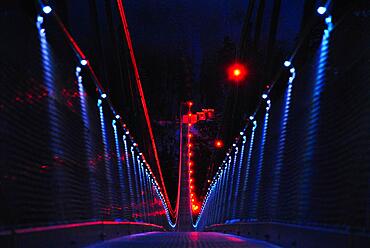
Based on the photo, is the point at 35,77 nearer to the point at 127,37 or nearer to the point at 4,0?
the point at 4,0

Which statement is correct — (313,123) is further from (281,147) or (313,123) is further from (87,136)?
(87,136)

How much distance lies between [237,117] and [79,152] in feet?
56.3

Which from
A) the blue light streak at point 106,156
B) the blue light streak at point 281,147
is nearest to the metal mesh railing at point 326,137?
the blue light streak at point 281,147

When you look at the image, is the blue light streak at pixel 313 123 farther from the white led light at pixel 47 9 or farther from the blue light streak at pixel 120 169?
the blue light streak at pixel 120 169

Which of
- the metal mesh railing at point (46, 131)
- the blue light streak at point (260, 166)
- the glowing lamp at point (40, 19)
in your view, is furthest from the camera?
the blue light streak at point (260, 166)

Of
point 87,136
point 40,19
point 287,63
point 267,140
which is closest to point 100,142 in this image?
point 87,136

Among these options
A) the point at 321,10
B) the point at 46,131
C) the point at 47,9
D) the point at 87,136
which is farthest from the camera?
the point at 87,136

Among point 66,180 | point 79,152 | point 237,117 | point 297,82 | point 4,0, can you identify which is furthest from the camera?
point 237,117

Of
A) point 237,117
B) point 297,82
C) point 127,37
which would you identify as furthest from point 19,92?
point 237,117

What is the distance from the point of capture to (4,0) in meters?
6.13

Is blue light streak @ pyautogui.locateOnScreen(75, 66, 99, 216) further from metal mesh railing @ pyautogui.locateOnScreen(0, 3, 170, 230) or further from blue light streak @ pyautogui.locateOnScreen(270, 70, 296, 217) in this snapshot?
blue light streak @ pyautogui.locateOnScreen(270, 70, 296, 217)

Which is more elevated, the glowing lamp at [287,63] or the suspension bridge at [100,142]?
the glowing lamp at [287,63]

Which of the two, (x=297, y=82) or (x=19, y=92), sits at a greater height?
(x=297, y=82)

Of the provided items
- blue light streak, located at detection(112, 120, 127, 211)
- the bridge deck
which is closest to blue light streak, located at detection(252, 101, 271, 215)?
the bridge deck
